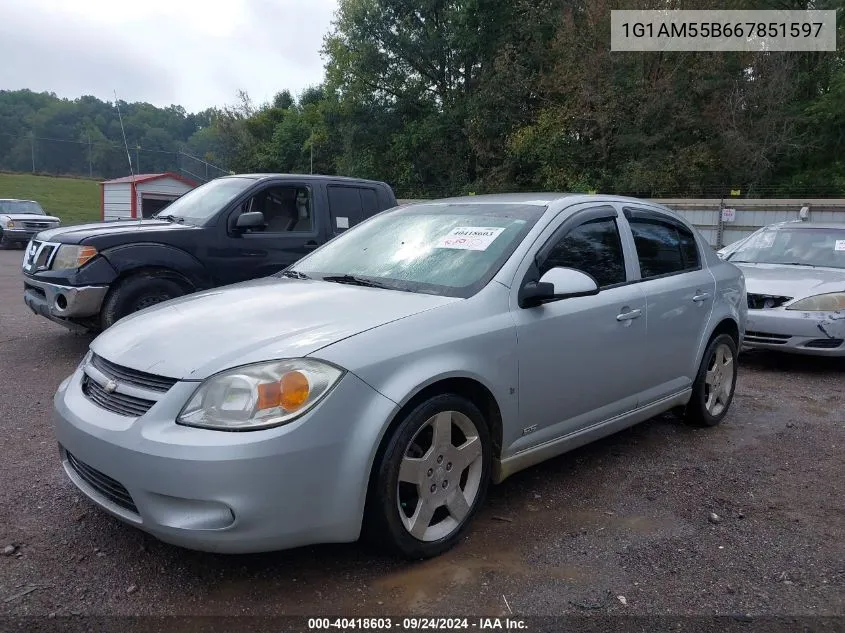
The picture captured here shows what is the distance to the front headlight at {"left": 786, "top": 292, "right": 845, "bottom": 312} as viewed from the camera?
672 centimetres

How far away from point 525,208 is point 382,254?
2.75 feet

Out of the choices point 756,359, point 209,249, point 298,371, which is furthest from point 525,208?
point 756,359

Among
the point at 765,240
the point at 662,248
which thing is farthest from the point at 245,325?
the point at 765,240

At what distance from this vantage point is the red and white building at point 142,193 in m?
23.1

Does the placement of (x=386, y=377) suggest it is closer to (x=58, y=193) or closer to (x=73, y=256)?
(x=73, y=256)

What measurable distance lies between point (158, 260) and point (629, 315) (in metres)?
4.35

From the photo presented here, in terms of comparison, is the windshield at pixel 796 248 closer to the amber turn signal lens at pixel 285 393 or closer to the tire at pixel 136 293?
the tire at pixel 136 293

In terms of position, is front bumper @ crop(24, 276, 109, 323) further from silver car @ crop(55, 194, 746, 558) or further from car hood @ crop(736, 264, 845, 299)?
car hood @ crop(736, 264, 845, 299)

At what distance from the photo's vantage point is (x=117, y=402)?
2.76 metres

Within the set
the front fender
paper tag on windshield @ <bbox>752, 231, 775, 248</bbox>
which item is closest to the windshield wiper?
the front fender

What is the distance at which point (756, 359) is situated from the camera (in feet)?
25.1

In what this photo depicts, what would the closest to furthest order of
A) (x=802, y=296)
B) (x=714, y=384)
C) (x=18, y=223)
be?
(x=714, y=384) → (x=802, y=296) → (x=18, y=223)

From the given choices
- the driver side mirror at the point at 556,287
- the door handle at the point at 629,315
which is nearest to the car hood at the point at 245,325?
the driver side mirror at the point at 556,287

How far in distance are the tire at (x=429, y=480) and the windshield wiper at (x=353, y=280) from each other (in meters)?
0.84
